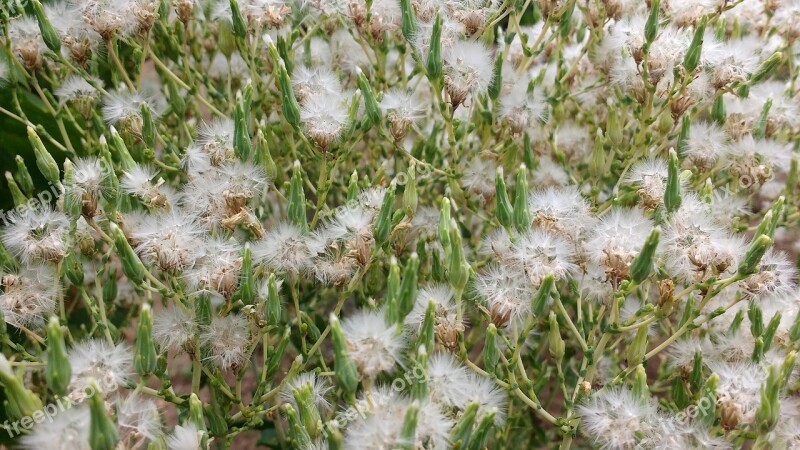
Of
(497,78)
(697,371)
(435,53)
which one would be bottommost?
(697,371)

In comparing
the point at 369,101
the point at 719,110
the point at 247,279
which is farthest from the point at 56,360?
the point at 719,110

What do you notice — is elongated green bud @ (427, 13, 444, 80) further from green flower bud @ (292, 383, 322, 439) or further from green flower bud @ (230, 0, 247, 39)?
green flower bud @ (292, 383, 322, 439)

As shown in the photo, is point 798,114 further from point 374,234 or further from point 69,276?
point 69,276

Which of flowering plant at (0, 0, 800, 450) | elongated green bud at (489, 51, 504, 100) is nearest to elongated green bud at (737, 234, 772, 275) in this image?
flowering plant at (0, 0, 800, 450)

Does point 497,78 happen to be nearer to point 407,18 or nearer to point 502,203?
point 407,18

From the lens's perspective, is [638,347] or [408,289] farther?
[638,347]

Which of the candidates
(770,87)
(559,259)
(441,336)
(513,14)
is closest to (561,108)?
(513,14)

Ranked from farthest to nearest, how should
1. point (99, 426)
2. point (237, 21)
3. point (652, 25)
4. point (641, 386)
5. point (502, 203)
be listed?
point (237, 21) < point (652, 25) < point (502, 203) < point (641, 386) < point (99, 426)
